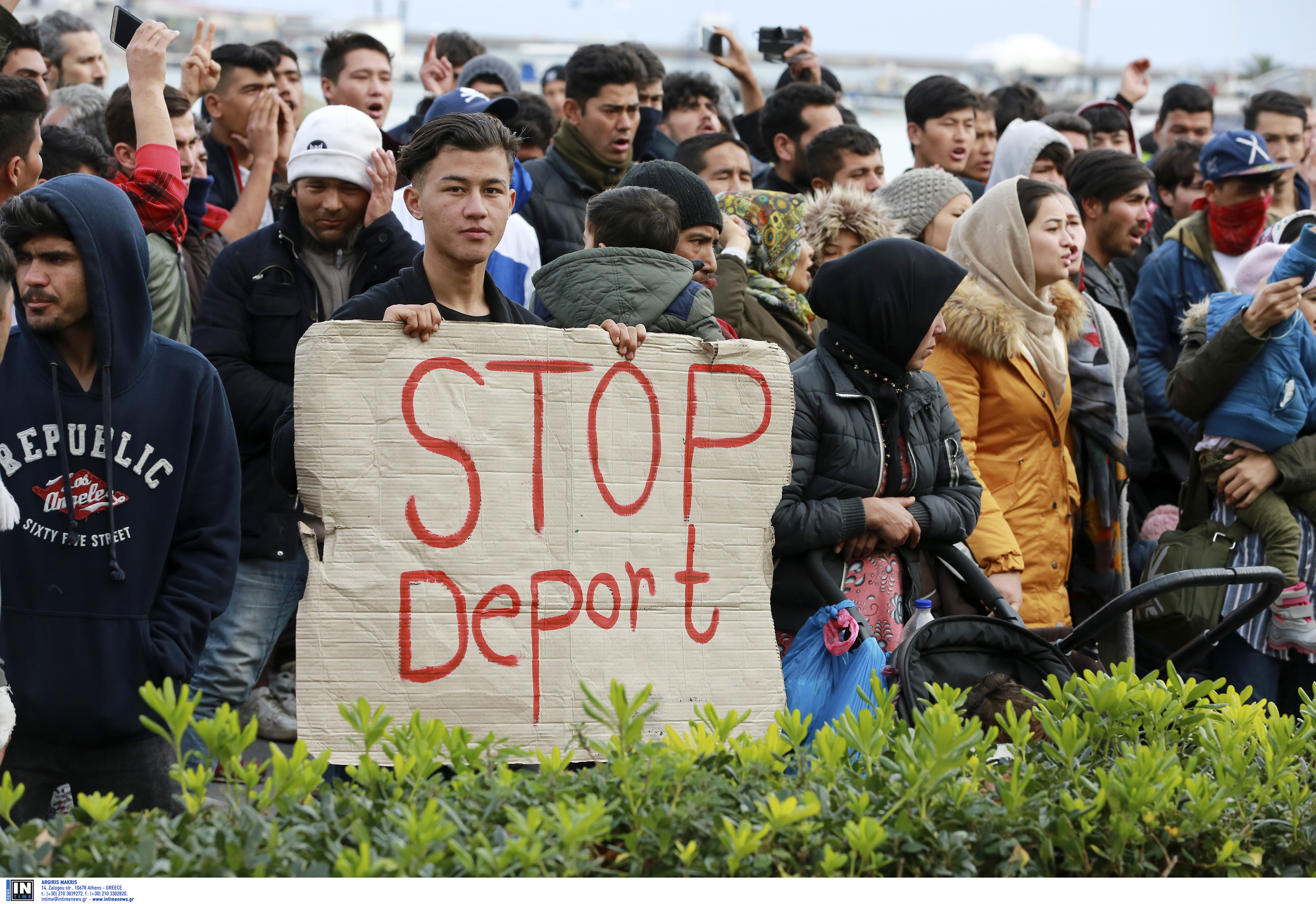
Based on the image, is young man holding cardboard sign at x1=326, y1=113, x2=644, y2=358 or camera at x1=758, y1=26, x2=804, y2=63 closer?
young man holding cardboard sign at x1=326, y1=113, x2=644, y2=358

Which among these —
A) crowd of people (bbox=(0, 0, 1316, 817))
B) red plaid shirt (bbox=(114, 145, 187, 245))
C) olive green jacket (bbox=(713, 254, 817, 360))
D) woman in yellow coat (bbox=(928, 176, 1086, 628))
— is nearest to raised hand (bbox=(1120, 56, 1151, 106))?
crowd of people (bbox=(0, 0, 1316, 817))

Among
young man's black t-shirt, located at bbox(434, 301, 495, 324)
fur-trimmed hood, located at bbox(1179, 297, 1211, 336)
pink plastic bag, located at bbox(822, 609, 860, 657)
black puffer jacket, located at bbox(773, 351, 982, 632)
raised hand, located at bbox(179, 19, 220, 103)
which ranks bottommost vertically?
pink plastic bag, located at bbox(822, 609, 860, 657)

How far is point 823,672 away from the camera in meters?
3.46

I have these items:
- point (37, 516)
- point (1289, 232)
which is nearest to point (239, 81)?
point (37, 516)

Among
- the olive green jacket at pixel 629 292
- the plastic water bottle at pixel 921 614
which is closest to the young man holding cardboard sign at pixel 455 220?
the olive green jacket at pixel 629 292

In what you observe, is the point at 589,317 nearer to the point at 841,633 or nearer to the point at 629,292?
the point at 629,292

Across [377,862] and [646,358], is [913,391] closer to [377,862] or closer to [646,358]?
[646,358]

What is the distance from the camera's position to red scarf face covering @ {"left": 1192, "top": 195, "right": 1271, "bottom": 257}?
6762mm

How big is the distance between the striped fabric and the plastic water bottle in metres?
1.81

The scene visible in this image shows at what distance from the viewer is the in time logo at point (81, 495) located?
315cm

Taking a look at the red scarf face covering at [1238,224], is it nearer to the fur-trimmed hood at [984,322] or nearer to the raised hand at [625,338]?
the fur-trimmed hood at [984,322]

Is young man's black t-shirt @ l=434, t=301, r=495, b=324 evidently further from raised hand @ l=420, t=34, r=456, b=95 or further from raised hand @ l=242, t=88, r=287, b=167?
raised hand @ l=420, t=34, r=456, b=95

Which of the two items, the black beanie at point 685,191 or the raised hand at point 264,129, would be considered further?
the raised hand at point 264,129

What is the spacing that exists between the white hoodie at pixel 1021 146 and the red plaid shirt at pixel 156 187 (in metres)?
4.25
